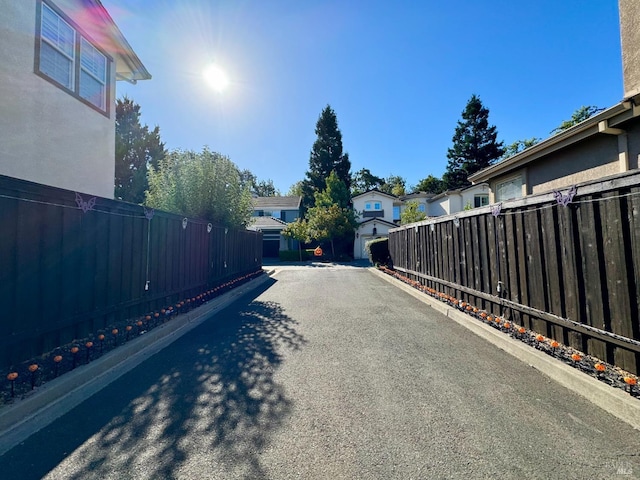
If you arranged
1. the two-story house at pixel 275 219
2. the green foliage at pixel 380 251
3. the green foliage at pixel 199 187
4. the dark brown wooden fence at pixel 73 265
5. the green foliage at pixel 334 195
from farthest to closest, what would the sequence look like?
the green foliage at pixel 334 195, the two-story house at pixel 275 219, the green foliage at pixel 380 251, the green foliage at pixel 199 187, the dark brown wooden fence at pixel 73 265

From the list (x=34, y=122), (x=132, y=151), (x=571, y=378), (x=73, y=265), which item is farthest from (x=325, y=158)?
(x=571, y=378)

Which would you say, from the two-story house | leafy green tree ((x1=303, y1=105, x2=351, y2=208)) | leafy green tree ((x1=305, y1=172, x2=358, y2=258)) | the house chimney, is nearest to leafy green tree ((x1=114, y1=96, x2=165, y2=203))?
the two-story house

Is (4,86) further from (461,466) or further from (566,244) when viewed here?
(566,244)

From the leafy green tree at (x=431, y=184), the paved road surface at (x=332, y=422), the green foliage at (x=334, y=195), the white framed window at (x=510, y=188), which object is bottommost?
the paved road surface at (x=332, y=422)

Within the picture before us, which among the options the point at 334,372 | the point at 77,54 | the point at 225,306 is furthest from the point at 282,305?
the point at 77,54

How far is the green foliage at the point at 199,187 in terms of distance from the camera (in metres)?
9.45

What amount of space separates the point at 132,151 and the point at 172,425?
25.6m

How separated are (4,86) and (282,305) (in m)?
6.20

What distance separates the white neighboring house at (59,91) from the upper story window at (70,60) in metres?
0.02

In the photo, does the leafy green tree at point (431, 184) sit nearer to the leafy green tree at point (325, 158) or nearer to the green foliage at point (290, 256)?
the leafy green tree at point (325, 158)

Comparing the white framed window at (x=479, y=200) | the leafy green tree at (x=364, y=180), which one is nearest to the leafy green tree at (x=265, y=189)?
the leafy green tree at (x=364, y=180)

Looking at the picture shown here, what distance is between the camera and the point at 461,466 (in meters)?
2.02

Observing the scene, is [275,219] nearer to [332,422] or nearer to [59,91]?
[59,91]

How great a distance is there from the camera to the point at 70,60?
6348 mm
